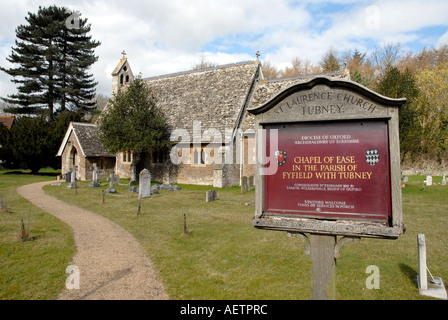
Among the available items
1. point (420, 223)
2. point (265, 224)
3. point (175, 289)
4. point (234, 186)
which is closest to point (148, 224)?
point (175, 289)

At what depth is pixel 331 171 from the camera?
3641mm

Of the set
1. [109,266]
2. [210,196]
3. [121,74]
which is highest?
[121,74]

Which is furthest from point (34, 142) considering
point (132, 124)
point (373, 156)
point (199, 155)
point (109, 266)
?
point (373, 156)

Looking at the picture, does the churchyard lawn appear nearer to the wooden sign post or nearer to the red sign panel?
the wooden sign post

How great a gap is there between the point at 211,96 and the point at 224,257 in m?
A: 19.5

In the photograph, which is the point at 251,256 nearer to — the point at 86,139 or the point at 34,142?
the point at 86,139

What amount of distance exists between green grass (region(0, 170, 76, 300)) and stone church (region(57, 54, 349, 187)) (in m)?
12.8

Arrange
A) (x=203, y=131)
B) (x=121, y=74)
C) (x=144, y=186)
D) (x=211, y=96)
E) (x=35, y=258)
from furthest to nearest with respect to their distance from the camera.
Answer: (x=121, y=74)
(x=211, y=96)
(x=203, y=131)
(x=144, y=186)
(x=35, y=258)

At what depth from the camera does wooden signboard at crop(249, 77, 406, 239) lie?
3377 mm

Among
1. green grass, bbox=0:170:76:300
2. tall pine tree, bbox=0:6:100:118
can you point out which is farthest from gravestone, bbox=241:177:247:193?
tall pine tree, bbox=0:6:100:118

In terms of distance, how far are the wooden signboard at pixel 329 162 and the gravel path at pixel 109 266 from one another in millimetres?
3200

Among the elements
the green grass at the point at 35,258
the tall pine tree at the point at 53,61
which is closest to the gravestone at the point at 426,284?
the green grass at the point at 35,258

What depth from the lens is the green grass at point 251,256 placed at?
559 cm

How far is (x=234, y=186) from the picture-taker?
22.2 m
